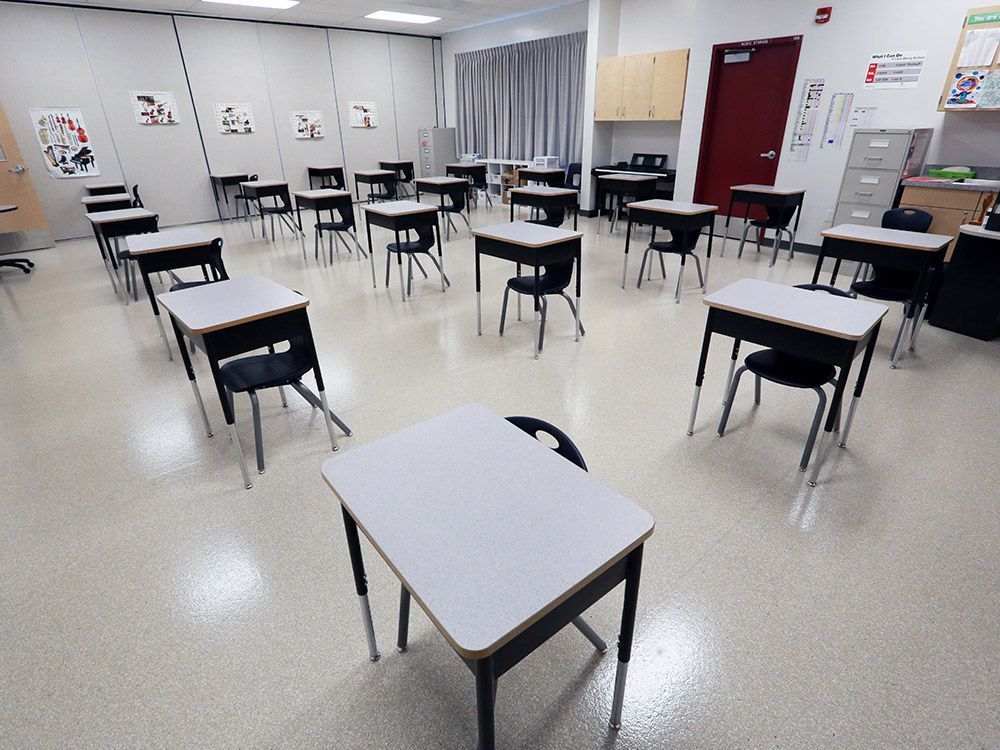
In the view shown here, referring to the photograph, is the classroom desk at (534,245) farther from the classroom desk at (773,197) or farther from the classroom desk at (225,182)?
the classroom desk at (225,182)

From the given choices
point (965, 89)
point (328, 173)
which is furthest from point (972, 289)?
point (328, 173)

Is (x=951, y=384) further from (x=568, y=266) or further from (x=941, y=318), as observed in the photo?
(x=568, y=266)

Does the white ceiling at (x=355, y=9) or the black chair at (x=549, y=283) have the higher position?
the white ceiling at (x=355, y=9)

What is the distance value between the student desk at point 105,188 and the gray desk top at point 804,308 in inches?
339

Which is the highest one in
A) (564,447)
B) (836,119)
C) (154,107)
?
(154,107)

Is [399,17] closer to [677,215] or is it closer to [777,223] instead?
[677,215]

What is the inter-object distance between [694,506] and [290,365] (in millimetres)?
2039

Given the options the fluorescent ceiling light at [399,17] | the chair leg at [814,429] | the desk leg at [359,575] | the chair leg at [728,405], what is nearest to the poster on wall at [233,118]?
the fluorescent ceiling light at [399,17]

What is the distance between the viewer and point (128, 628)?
175 centimetres

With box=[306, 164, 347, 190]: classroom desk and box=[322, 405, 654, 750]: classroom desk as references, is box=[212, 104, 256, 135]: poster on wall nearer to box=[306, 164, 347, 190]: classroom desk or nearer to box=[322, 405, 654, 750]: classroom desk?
box=[306, 164, 347, 190]: classroom desk

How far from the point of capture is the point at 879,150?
5.21 m

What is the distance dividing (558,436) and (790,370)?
1.59m

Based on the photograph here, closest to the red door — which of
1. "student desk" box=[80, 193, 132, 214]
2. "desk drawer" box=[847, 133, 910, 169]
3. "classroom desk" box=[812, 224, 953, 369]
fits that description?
"desk drawer" box=[847, 133, 910, 169]

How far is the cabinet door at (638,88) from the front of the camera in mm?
7586
